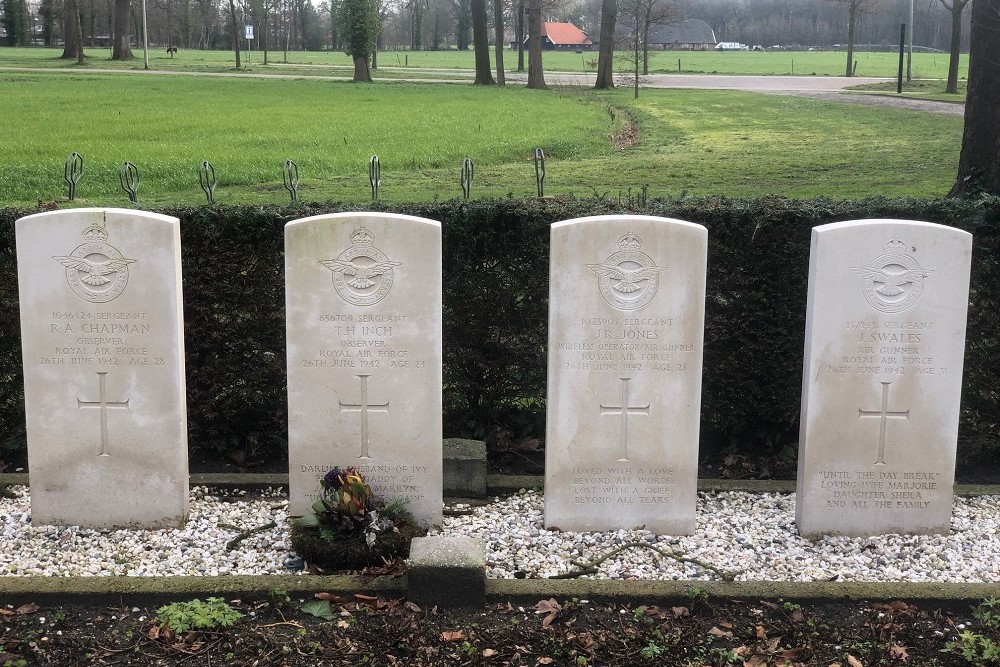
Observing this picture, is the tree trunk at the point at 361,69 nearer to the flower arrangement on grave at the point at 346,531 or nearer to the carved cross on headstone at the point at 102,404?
the carved cross on headstone at the point at 102,404

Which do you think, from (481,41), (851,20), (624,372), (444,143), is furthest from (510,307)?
(851,20)

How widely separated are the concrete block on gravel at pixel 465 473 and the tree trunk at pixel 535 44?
35.5m

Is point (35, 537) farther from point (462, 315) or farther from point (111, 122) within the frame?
point (111, 122)

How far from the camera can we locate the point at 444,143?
20562mm

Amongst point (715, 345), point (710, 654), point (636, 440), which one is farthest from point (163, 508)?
point (715, 345)

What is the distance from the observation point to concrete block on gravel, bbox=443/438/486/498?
5.80 meters

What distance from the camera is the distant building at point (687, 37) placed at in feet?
329

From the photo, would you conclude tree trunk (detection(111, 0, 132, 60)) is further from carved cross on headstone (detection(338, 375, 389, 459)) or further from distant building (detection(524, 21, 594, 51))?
carved cross on headstone (detection(338, 375, 389, 459))

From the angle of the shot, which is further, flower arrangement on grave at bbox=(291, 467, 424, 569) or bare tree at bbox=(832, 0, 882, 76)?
bare tree at bbox=(832, 0, 882, 76)

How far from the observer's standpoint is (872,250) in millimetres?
4977

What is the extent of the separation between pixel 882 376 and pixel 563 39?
3986 inches

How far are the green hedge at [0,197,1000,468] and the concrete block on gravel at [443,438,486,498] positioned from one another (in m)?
0.75

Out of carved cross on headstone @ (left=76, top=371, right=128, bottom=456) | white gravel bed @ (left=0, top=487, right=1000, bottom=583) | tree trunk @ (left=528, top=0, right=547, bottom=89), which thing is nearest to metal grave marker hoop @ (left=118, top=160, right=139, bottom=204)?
carved cross on headstone @ (left=76, top=371, right=128, bottom=456)

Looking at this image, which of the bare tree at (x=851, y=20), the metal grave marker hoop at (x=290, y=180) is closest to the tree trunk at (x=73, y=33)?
the bare tree at (x=851, y=20)
